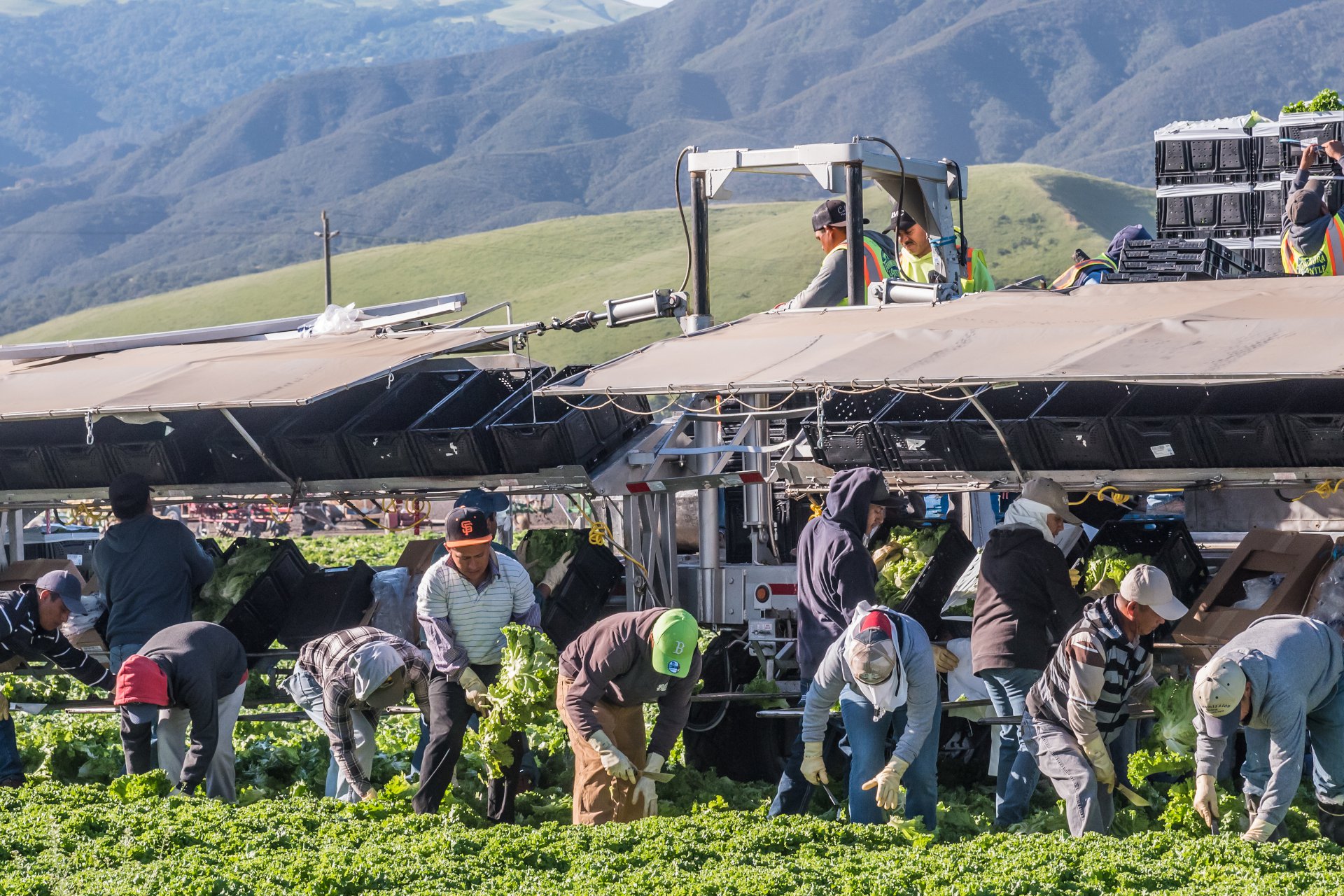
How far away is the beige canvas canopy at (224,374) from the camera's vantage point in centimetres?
884

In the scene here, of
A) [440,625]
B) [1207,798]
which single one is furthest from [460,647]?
[1207,798]

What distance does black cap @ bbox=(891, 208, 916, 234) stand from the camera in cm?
1130

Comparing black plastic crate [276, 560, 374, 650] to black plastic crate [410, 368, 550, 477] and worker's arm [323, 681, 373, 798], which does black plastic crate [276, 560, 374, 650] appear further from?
worker's arm [323, 681, 373, 798]

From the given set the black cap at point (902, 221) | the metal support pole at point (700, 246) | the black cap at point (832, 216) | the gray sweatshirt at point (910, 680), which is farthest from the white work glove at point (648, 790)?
the black cap at point (902, 221)

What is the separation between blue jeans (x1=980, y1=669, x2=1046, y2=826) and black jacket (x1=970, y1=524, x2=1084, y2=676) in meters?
0.08

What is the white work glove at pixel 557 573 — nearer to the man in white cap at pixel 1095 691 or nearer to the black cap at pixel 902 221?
the black cap at pixel 902 221

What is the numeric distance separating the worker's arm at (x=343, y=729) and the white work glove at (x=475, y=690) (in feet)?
1.86

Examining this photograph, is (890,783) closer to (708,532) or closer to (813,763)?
(813,763)

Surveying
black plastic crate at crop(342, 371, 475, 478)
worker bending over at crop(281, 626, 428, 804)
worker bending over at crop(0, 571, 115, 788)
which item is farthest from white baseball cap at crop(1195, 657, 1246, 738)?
worker bending over at crop(0, 571, 115, 788)

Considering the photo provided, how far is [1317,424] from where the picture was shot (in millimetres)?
8039

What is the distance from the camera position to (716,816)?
770 cm

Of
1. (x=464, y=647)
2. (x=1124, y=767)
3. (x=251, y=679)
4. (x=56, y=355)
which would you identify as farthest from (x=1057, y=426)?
(x=56, y=355)

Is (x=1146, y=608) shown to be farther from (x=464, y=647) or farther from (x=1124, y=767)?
(x=464, y=647)

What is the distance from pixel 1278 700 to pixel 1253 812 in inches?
27.7
